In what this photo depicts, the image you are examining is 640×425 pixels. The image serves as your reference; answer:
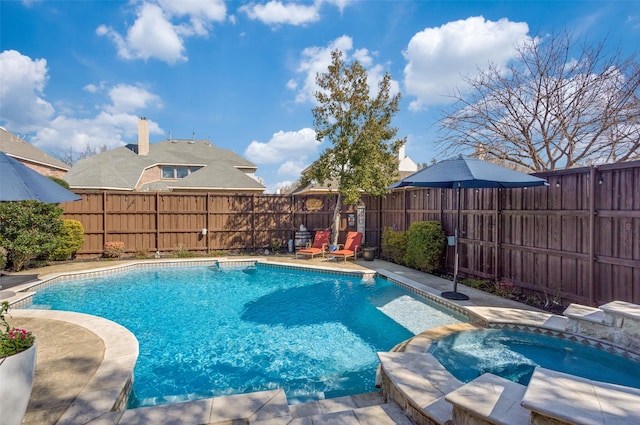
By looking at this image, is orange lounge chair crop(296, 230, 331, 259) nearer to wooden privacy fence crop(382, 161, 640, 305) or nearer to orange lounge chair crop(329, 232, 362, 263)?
orange lounge chair crop(329, 232, 362, 263)

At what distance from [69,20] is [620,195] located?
527 inches

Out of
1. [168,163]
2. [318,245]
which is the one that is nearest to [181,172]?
[168,163]

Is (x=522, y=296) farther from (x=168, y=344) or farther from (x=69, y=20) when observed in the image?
(x=69, y=20)

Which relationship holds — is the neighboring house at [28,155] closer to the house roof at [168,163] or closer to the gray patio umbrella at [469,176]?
the house roof at [168,163]

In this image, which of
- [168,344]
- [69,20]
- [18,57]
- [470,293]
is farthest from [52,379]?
[18,57]

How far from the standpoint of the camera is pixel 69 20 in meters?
8.82

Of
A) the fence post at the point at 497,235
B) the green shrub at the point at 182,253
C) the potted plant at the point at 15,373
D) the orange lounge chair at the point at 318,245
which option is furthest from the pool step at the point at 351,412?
the green shrub at the point at 182,253

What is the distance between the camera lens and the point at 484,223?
738cm

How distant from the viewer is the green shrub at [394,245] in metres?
9.98

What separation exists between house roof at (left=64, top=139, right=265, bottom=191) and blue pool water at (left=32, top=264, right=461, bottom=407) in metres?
11.0

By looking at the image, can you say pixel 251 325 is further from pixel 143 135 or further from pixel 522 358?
pixel 143 135

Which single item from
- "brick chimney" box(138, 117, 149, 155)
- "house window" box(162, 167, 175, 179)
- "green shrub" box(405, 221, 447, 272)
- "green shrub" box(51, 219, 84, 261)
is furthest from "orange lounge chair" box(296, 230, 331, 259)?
"brick chimney" box(138, 117, 149, 155)

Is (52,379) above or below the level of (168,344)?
above

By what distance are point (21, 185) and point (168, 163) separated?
18.9m
